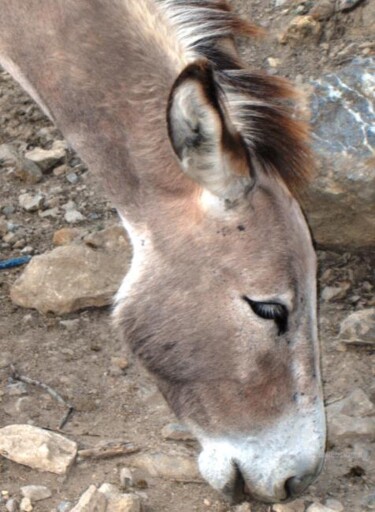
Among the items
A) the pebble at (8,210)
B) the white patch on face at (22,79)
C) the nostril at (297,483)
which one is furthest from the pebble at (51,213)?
the nostril at (297,483)

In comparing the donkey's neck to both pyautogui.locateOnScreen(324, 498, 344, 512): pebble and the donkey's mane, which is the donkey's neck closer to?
the donkey's mane

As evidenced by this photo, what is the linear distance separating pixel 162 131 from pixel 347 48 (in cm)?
263

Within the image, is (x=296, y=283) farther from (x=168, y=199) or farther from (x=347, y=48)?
(x=347, y=48)

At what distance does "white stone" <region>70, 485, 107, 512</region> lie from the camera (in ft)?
11.2

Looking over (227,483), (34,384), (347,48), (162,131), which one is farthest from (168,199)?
(347,48)

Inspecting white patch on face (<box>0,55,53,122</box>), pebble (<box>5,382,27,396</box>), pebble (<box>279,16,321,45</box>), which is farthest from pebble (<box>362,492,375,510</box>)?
pebble (<box>279,16,321,45</box>)

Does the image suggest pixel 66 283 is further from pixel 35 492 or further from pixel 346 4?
pixel 346 4

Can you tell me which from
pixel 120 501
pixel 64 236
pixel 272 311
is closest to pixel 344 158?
pixel 64 236

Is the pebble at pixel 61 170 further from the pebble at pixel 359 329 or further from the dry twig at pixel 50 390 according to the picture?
the pebble at pixel 359 329

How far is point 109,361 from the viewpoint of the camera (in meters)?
4.41

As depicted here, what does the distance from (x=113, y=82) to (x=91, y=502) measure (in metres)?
1.39

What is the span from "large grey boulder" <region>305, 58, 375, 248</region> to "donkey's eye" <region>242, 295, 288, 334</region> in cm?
144

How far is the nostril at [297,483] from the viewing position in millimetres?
3225

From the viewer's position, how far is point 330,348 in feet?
14.4
